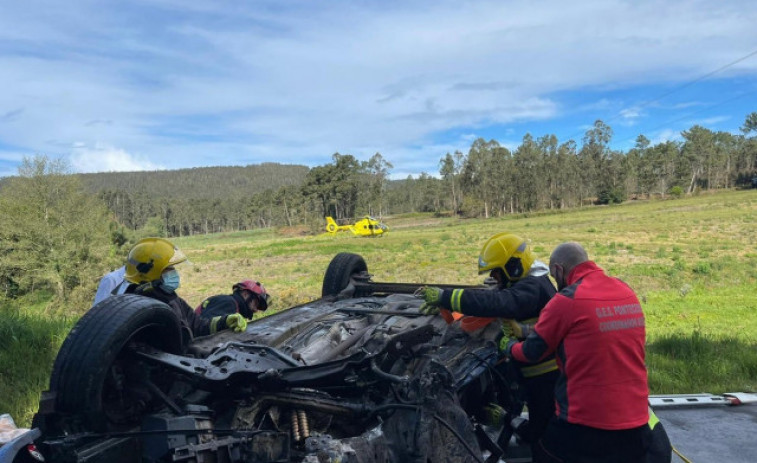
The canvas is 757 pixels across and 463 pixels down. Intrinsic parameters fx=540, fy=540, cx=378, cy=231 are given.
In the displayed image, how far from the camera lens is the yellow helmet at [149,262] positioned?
4.12 metres

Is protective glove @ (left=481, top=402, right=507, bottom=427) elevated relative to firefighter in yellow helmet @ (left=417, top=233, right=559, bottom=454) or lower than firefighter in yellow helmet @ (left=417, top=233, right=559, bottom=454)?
lower

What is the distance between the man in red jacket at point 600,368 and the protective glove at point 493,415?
1.05 m

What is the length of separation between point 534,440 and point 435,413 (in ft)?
4.39

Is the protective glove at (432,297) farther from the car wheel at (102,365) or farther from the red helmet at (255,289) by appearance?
the car wheel at (102,365)

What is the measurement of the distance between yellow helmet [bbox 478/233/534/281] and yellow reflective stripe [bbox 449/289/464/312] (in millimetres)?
466

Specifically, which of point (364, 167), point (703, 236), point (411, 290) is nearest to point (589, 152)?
point (364, 167)

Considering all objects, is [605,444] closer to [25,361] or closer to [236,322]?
[236,322]

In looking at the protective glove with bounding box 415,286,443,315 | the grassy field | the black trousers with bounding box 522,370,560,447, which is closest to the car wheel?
the protective glove with bounding box 415,286,443,315

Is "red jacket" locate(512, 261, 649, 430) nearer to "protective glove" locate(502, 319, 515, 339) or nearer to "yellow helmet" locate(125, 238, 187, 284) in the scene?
"protective glove" locate(502, 319, 515, 339)

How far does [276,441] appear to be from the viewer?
2916mm

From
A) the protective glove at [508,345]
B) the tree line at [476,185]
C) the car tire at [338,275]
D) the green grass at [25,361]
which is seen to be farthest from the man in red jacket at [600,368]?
the tree line at [476,185]

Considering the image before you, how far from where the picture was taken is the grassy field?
7.16 m

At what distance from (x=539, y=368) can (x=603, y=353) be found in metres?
1.21

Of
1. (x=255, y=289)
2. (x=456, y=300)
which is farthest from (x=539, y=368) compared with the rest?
(x=255, y=289)
